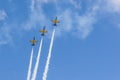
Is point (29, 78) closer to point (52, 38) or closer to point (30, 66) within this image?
point (30, 66)

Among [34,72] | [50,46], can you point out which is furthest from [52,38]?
[34,72]

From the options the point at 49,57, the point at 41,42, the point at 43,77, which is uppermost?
the point at 41,42

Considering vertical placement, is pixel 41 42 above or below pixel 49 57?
above

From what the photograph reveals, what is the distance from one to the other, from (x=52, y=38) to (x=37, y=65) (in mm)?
13913

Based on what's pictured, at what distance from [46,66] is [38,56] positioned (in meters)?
13.9

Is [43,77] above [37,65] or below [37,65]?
below

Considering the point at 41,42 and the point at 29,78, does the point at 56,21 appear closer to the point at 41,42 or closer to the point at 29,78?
the point at 41,42

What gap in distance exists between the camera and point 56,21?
19138 cm

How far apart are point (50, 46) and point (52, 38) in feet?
12.3

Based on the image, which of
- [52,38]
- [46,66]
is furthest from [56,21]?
[46,66]

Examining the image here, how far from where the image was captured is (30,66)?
199500mm

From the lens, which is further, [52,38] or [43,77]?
[52,38]

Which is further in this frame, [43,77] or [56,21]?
[56,21]

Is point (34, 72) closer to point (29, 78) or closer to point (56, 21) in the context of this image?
point (29, 78)
